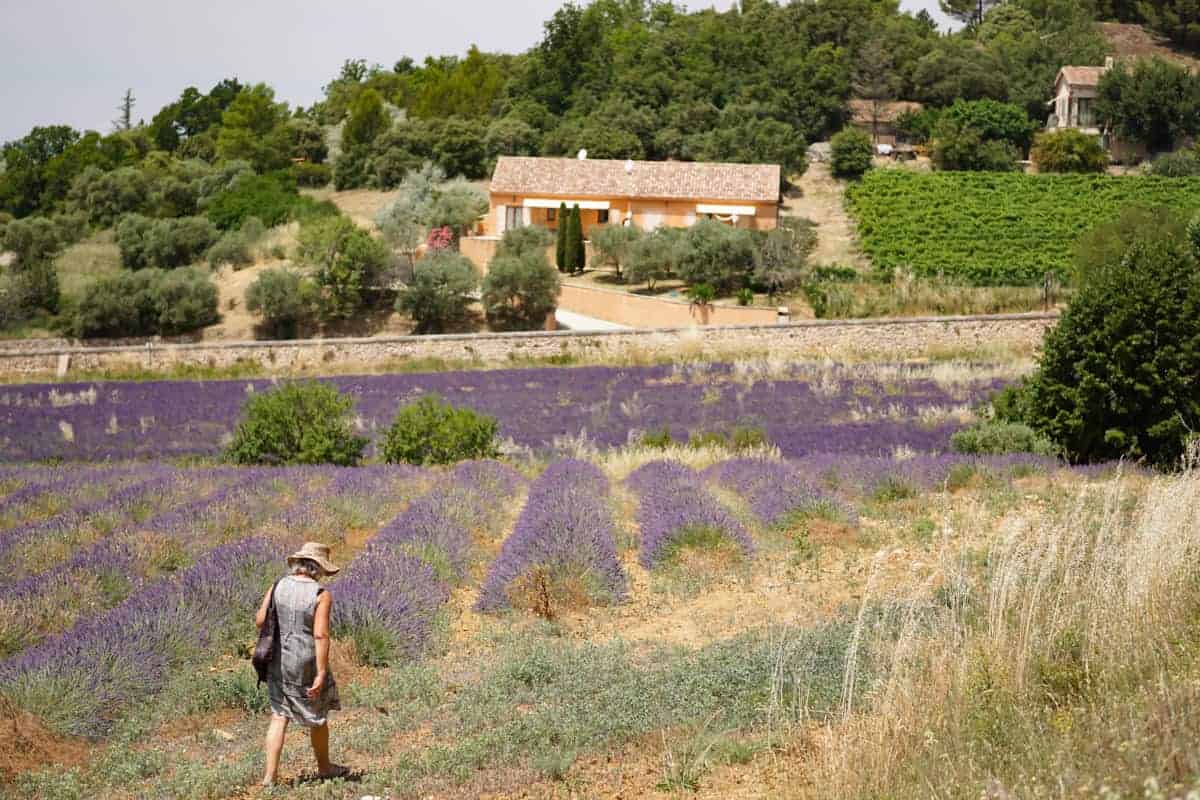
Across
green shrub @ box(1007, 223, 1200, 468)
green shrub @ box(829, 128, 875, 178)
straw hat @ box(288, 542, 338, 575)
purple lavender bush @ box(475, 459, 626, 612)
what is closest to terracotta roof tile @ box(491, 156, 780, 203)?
green shrub @ box(829, 128, 875, 178)

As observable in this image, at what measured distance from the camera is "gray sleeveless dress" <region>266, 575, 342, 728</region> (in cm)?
628

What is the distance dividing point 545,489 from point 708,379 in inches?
567

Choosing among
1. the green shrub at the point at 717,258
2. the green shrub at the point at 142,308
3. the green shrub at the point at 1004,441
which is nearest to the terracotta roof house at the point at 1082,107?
the green shrub at the point at 717,258

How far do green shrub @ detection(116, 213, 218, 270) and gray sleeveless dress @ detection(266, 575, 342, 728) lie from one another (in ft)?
Answer: 150

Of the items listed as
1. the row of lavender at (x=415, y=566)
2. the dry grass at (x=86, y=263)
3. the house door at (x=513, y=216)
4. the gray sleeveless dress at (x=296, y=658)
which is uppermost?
the house door at (x=513, y=216)

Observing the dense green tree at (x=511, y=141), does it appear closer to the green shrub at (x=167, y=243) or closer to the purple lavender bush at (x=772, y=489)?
the green shrub at (x=167, y=243)

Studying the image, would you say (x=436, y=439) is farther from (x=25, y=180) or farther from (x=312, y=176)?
(x=25, y=180)

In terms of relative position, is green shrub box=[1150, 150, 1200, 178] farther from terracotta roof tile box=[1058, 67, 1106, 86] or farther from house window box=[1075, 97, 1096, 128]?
terracotta roof tile box=[1058, 67, 1106, 86]

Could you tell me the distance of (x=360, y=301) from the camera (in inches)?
1580

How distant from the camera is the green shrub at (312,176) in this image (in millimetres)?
65938

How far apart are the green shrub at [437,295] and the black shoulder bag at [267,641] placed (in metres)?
32.2

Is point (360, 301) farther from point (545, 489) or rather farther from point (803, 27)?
point (803, 27)

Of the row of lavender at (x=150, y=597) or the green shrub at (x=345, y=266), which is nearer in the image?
the row of lavender at (x=150, y=597)

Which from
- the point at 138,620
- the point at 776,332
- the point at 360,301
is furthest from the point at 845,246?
the point at 138,620
